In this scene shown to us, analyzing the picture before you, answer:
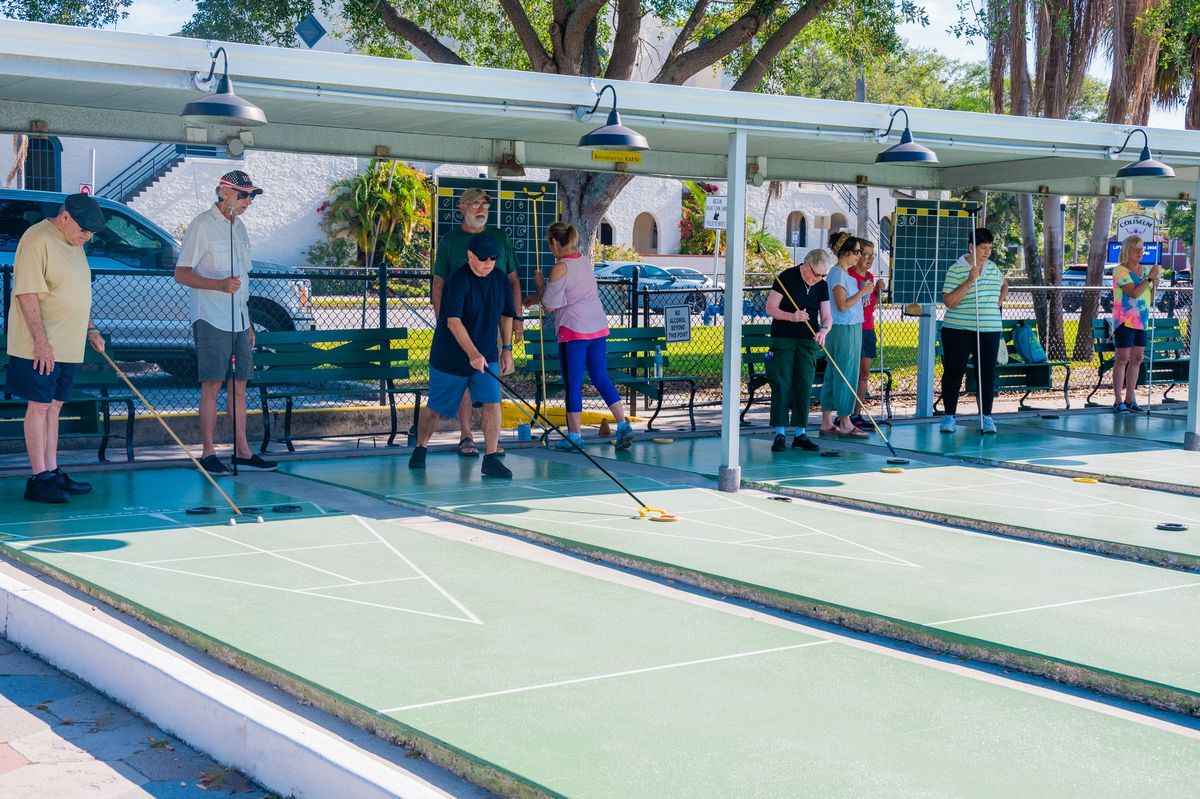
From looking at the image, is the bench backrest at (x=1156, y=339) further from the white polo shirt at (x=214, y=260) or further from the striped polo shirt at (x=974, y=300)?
the white polo shirt at (x=214, y=260)

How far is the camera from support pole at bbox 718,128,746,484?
9508mm

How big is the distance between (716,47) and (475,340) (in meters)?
8.66

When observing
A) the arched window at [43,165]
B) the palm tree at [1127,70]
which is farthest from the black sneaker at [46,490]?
the arched window at [43,165]

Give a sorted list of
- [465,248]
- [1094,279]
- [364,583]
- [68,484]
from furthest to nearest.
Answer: [1094,279], [465,248], [68,484], [364,583]

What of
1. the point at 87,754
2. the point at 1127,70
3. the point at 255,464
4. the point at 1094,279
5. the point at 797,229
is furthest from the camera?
the point at 797,229

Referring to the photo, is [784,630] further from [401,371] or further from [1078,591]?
[401,371]

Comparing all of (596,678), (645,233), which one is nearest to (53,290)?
(596,678)

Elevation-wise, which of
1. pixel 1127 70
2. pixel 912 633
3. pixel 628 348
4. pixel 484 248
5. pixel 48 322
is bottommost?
pixel 912 633

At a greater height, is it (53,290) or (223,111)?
(223,111)

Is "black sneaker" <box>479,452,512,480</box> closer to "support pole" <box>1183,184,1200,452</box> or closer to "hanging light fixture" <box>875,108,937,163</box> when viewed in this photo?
"hanging light fixture" <box>875,108,937,163</box>

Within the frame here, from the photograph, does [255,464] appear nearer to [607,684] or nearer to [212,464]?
[212,464]

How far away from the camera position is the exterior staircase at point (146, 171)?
34.1 meters

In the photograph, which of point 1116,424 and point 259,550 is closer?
point 259,550

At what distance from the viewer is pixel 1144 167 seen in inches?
432
